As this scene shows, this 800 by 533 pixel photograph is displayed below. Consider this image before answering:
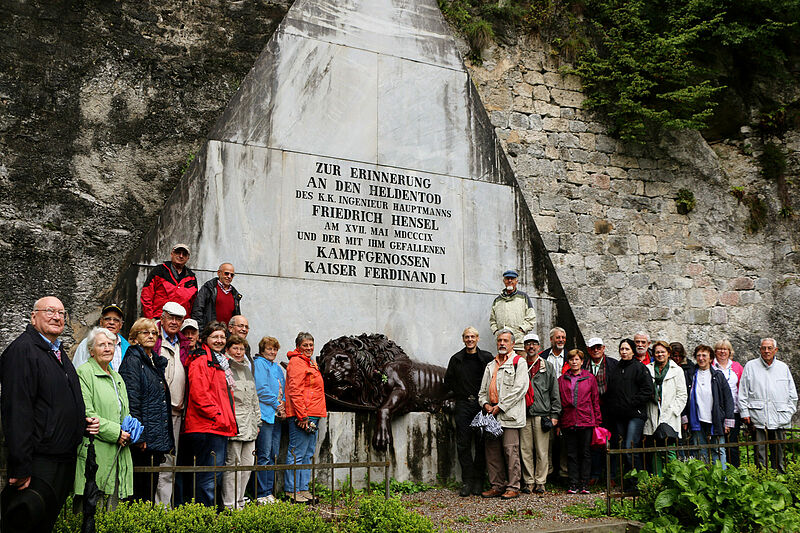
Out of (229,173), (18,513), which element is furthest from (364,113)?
(18,513)

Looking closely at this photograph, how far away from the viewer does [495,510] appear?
698 cm

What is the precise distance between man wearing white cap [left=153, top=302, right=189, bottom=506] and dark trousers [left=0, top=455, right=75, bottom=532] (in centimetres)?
114

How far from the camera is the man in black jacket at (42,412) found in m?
4.54

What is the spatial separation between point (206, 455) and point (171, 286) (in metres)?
2.12

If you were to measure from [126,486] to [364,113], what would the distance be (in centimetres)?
577

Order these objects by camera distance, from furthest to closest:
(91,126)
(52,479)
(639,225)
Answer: (639,225), (91,126), (52,479)

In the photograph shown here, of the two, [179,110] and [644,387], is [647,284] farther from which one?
[179,110]

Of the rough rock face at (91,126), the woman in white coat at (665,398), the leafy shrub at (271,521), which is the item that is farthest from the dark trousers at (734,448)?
the rough rock face at (91,126)

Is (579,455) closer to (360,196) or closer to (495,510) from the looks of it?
(495,510)

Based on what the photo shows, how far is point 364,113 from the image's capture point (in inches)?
385

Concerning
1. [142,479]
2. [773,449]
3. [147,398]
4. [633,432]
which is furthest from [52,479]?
[773,449]

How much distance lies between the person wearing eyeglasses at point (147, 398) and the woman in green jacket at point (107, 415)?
22 centimetres

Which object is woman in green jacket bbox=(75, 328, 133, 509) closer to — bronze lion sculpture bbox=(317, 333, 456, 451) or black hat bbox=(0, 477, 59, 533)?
black hat bbox=(0, 477, 59, 533)

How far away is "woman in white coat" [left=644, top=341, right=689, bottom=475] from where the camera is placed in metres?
8.02
